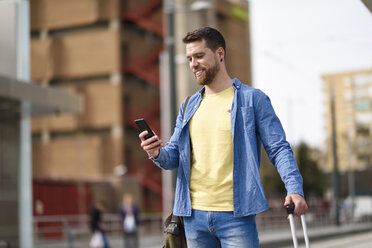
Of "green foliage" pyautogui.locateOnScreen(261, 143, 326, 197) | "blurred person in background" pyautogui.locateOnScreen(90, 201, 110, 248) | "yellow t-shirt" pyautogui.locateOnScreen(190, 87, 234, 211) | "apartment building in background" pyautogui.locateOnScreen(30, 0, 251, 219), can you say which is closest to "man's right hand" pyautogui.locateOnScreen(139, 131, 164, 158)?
"yellow t-shirt" pyautogui.locateOnScreen(190, 87, 234, 211)

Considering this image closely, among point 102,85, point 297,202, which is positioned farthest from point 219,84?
point 102,85

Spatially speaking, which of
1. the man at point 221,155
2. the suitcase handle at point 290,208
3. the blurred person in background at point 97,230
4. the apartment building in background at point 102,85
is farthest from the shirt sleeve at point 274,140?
the apartment building in background at point 102,85

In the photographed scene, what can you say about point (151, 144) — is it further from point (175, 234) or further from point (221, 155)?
point (175, 234)

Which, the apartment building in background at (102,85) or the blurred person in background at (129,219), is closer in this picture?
the blurred person in background at (129,219)

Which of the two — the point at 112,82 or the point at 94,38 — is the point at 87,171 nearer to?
the point at 112,82

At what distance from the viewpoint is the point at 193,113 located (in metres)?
3.75

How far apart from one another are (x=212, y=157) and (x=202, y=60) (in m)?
0.53

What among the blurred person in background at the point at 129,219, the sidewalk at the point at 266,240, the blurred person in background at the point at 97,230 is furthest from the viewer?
the sidewalk at the point at 266,240

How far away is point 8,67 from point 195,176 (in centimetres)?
1239

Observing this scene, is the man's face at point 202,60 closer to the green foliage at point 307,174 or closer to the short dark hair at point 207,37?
the short dark hair at point 207,37

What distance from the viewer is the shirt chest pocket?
363 centimetres

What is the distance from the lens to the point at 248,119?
364 centimetres

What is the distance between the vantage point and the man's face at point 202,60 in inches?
145

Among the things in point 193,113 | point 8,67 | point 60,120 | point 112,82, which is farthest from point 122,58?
point 193,113
